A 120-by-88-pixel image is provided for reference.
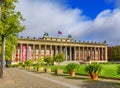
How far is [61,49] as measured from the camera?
515 feet

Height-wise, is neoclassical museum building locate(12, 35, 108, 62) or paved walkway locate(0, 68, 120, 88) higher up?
neoclassical museum building locate(12, 35, 108, 62)

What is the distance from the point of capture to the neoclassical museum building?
143413mm

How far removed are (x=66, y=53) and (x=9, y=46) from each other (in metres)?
122

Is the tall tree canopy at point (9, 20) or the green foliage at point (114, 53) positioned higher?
the tall tree canopy at point (9, 20)

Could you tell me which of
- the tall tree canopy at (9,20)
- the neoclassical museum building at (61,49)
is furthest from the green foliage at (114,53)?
the tall tree canopy at (9,20)

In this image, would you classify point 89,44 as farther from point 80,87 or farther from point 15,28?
point 80,87

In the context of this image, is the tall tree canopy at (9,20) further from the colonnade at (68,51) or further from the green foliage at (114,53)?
the green foliage at (114,53)

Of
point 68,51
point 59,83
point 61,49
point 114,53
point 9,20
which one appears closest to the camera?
point 59,83

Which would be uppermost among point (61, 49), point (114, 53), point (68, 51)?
point (61, 49)

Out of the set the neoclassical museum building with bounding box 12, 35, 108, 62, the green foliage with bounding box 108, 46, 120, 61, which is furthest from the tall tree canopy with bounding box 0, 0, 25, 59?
the green foliage with bounding box 108, 46, 120, 61

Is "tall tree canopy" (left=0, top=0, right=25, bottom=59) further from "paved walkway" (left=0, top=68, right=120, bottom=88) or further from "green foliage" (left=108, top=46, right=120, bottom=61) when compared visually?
"green foliage" (left=108, top=46, right=120, bottom=61)

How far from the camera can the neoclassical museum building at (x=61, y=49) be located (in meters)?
143

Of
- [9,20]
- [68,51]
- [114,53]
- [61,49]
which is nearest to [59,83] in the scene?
[9,20]

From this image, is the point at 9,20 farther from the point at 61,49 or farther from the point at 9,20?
the point at 61,49
